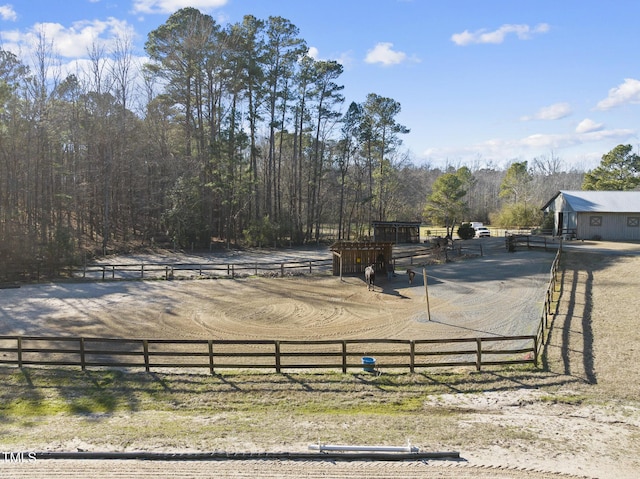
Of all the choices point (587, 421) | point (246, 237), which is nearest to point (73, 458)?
point (587, 421)

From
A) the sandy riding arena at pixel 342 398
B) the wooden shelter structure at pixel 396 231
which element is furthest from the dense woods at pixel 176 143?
the sandy riding arena at pixel 342 398

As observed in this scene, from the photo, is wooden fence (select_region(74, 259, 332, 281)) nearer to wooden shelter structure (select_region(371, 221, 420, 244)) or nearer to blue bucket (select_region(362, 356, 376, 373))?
blue bucket (select_region(362, 356, 376, 373))

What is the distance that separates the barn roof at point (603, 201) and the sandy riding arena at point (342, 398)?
1818 cm

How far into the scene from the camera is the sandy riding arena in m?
6.94

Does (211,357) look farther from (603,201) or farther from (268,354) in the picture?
(603,201)

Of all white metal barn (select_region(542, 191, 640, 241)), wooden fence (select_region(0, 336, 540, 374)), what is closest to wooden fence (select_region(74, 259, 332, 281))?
wooden fence (select_region(0, 336, 540, 374))

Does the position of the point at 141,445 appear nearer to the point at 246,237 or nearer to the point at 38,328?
the point at 38,328

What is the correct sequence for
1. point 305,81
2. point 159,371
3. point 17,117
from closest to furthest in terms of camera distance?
point 159,371, point 17,117, point 305,81

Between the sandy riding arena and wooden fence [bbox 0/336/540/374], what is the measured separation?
32 cm

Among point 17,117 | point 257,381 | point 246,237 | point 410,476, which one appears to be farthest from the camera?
point 246,237

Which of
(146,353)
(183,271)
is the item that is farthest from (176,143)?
(146,353)

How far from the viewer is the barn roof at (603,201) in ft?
119

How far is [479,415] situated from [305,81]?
45.1 meters

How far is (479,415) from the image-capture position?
9.07 m
